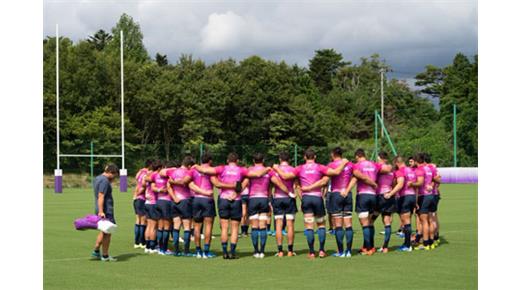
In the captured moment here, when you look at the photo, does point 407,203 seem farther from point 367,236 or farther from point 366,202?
point 367,236

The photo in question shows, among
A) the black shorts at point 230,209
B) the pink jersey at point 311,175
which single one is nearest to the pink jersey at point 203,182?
the black shorts at point 230,209

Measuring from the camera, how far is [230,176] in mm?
14742

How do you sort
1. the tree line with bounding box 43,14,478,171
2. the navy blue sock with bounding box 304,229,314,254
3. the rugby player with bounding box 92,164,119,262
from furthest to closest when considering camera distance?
the tree line with bounding box 43,14,478,171, the navy blue sock with bounding box 304,229,314,254, the rugby player with bounding box 92,164,119,262

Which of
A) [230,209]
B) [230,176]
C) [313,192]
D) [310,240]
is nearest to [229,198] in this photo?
[230,209]

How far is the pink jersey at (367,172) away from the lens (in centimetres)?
1501

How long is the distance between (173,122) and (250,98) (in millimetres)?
6689

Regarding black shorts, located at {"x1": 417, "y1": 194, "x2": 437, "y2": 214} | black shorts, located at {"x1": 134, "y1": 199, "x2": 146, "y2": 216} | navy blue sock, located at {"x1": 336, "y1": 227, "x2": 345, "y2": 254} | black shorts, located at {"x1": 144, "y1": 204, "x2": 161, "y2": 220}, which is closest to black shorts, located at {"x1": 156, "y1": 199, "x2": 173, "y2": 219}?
black shorts, located at {"x1": 144, "y1": 204, "x2": 161, "y2": 220}

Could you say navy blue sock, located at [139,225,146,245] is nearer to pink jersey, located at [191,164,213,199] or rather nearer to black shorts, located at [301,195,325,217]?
pink jersey, located at [191,164,213,199]

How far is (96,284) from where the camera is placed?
38.3 ft

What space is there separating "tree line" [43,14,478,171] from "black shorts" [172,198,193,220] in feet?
113

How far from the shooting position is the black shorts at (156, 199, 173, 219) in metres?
15.6

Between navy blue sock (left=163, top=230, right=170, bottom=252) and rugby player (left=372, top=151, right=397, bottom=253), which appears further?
navy blue sock (left=163, top=230, right=170, bottom=252)

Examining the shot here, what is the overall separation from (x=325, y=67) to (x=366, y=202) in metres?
75.1

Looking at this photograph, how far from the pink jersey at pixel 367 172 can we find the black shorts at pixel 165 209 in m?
3.79
